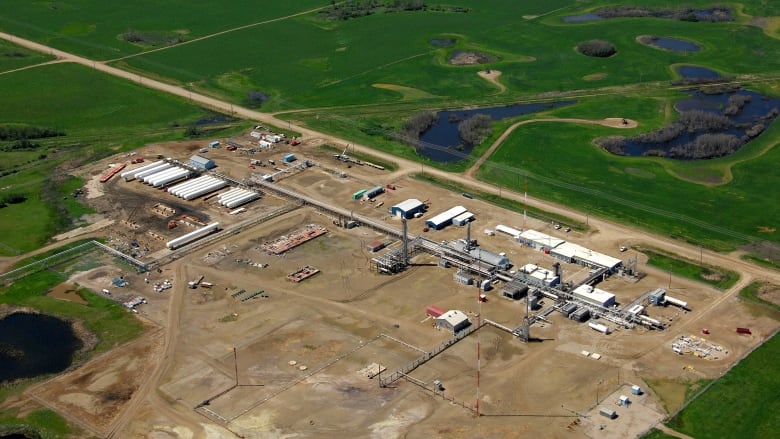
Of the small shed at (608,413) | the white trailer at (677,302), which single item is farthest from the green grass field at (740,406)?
the white trailer at (677,302)

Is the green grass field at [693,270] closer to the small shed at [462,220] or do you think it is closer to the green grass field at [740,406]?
the green grass field at [740,406]

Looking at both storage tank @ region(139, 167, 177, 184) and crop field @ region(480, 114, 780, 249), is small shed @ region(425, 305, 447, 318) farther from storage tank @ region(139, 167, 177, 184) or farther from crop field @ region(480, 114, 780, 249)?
storage tank @ region(139, 167, 177, 184)

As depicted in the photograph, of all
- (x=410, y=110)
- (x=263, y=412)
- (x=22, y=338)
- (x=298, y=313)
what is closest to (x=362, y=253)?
(x=298, y=313)

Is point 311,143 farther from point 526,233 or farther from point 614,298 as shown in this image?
point 614,298

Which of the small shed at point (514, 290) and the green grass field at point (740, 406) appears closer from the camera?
the green grass field at point (740, 406)

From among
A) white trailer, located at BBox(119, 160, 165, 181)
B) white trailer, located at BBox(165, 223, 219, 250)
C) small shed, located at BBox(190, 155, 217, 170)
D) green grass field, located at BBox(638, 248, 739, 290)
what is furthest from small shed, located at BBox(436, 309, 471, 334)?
white trailer, located at BBox(119, 160, 165, 181)
